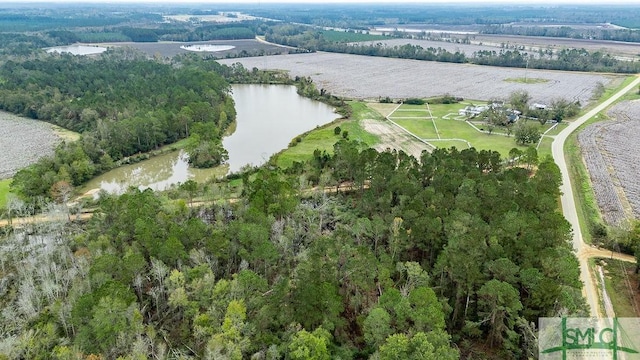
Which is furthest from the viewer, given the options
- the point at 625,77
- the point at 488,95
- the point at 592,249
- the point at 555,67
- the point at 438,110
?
the point at 555,67

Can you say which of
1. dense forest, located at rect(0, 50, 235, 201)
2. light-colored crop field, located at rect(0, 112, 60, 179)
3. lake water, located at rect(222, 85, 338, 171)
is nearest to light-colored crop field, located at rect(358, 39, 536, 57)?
lake water, located at rect(222, 85, 338, 171)

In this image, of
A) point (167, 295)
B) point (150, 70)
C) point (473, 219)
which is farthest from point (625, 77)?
point (167, 295)

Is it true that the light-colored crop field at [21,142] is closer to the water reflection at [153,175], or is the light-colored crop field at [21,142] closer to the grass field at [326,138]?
the water reflection at [153,175]

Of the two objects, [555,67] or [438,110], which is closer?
[438,110]

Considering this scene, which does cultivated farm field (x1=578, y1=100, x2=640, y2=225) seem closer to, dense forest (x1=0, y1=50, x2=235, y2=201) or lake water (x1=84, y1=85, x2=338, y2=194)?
lake water (x1=84, y1=85, x2=338, y2=194)

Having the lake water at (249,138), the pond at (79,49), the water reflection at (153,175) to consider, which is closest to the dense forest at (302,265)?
the water reflection at (153,175)

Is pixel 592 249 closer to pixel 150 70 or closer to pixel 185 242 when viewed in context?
pixel 185 242

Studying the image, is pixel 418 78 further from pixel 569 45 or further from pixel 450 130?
pixel 569 45

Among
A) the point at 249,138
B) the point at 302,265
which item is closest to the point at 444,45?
the point at 249,138
